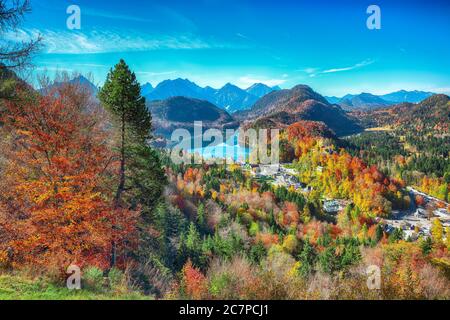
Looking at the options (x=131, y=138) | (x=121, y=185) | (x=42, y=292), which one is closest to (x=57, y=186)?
(x=121, y=185)

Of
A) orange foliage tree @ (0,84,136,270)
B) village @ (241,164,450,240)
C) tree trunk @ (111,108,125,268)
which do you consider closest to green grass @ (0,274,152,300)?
orange foliage tree @ (0,84,136,270)

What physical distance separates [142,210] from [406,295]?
52.9 feet

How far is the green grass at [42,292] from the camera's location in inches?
402

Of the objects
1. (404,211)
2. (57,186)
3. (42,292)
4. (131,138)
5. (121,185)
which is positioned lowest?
(404,211)

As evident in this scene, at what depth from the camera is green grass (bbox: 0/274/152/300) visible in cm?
1022

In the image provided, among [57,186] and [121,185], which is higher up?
[57,186]

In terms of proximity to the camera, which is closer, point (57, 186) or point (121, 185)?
point (57, 186)

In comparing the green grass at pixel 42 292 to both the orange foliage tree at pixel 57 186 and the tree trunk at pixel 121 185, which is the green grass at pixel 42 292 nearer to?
the orange foliage tree at pixel 57 186

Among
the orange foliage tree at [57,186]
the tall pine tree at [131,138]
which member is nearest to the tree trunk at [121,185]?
the tall pine tree at [131,138]

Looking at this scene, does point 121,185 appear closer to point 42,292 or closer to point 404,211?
point 42,292

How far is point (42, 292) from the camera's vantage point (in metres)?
10.7

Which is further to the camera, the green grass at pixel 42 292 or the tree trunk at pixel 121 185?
the tree trunk at pixel 121 185

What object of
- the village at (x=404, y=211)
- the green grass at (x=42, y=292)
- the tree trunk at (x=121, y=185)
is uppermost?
the tree trunk at (x=121, y=185)
